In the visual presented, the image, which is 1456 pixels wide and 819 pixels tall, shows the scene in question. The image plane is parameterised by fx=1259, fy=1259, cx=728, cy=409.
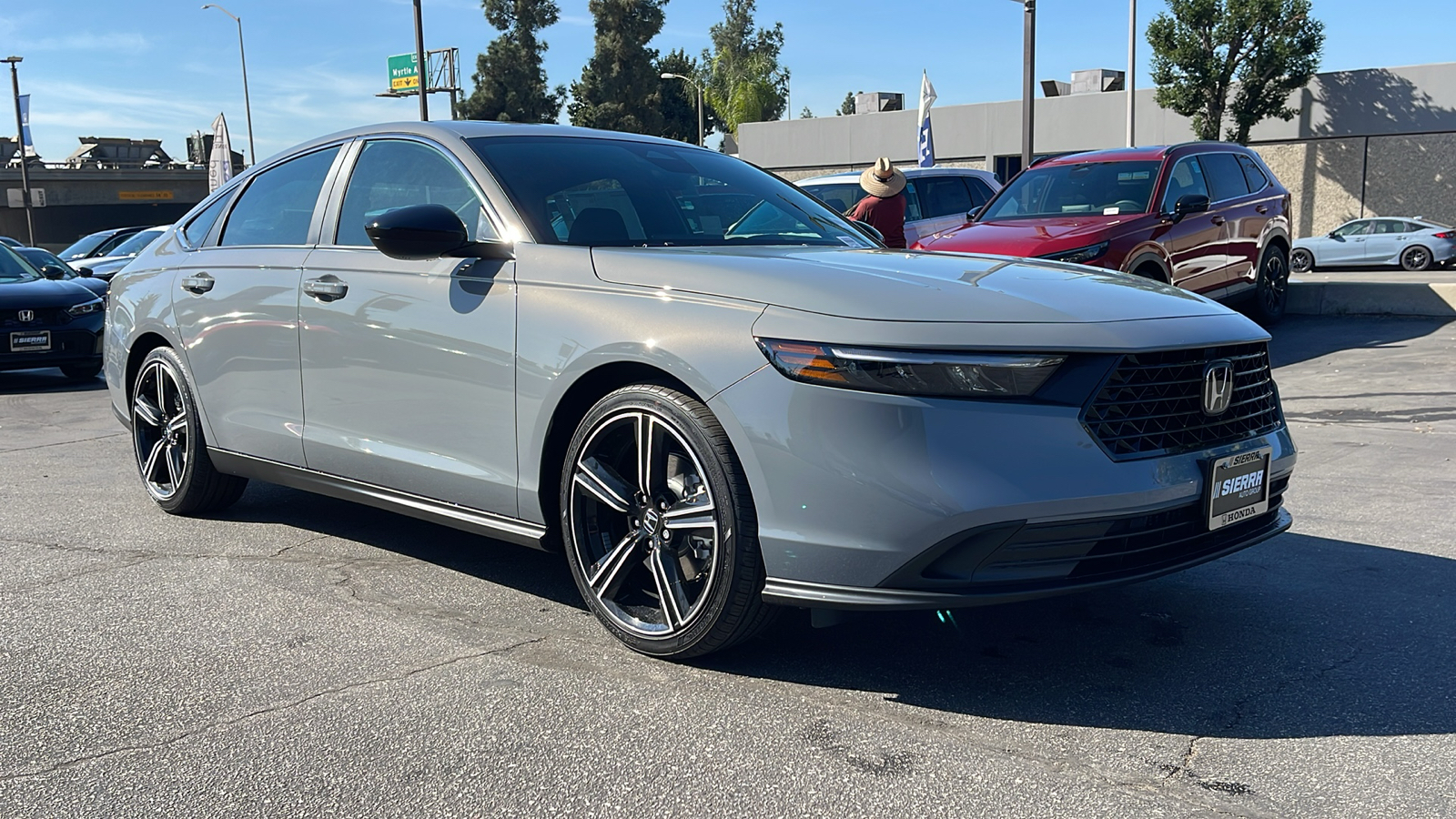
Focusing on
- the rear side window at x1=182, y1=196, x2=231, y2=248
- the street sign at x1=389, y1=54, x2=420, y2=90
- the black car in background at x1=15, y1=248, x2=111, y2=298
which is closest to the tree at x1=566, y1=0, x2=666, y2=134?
the street sign at x1=389, y1=54, x2=420, y2=90

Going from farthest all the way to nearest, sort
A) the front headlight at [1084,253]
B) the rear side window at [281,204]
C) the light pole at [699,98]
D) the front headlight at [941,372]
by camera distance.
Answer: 1. the light pole at [699,98]
2. the front headlight at [1084,253]
3. the rear side window at [281,204]
4. the front headlight at [941,372]

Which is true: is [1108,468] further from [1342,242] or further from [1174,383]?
[1342,242]

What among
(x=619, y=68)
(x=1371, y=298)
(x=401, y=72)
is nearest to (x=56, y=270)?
(x=1371, y=298)

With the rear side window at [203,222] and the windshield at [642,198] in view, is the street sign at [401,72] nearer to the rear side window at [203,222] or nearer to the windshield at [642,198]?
the rear side window at [203,222]

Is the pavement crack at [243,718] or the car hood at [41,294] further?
the car hood at [41,294]

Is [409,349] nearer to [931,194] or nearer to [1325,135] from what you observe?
[931,194]

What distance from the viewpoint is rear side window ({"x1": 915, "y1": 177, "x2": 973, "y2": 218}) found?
45.6 feet

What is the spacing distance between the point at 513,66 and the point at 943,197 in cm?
5557

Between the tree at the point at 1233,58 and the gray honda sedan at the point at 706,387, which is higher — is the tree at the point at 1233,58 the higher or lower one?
the higher one

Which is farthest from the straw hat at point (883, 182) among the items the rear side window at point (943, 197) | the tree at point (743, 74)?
the tree at point (743, 74)

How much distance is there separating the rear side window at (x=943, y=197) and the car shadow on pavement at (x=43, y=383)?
8.54 metres

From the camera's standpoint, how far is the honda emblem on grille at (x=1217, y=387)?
11.1ft

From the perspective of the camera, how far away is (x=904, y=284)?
339 centimetres

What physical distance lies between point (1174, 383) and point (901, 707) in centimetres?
111
